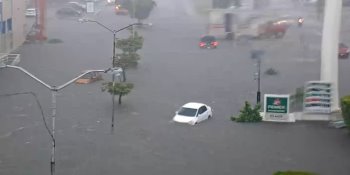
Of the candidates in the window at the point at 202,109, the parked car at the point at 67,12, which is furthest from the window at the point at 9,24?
the window at the point at 202,109

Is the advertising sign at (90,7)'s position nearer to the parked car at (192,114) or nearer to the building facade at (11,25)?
the building facade at (11,25)

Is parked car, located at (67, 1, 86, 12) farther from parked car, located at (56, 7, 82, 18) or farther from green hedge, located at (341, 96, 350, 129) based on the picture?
green hedge, located at (341, 96, 350, 129)

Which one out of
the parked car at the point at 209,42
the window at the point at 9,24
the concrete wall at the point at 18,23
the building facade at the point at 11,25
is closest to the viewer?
the building facade at the point at 11,25

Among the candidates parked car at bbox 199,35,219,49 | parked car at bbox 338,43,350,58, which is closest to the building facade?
parked car at bbox 199,35,219,49

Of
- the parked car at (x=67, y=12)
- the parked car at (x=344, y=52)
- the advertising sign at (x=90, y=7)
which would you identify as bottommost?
the parked car at (x=344, y=52)

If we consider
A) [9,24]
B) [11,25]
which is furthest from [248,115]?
[11,25]

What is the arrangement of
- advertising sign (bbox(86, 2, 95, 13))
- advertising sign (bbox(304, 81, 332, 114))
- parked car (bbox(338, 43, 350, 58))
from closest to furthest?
advertising sign (bbox(304, 81, 332, 114))
parked car (bbox(338, 43, 350, 58))
advertising sign (bbox(86, 2, 95, 13))

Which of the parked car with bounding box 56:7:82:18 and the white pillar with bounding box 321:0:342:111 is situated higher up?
the parked car with bounding box 56:7:82:18
